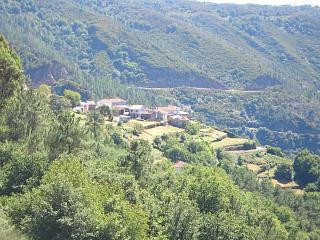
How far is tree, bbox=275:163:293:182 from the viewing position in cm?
10312

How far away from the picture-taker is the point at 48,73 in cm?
18538

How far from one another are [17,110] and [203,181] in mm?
18103

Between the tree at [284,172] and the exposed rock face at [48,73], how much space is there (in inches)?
3904

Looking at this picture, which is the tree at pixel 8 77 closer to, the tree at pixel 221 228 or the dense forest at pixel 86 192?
the dense forest at pixel 86 192

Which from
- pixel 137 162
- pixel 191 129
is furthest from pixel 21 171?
pixel 191 129

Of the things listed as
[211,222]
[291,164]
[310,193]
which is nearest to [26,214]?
[211,222]

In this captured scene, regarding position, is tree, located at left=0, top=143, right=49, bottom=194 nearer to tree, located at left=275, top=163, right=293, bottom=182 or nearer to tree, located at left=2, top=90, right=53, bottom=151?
tree, located at left=2, top=90, right=53, bottom=151

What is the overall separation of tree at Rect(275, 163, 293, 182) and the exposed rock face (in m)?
99.2

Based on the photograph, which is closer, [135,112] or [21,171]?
[21,171]

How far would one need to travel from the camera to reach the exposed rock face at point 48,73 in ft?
597

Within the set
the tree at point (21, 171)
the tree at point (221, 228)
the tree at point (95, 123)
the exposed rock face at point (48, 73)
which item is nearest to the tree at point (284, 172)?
the tree at point (95, 123)

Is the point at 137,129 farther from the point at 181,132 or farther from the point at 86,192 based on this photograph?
the point at 86,192

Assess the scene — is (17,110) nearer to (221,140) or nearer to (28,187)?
(28,187)

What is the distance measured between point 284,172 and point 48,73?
10833 cm
